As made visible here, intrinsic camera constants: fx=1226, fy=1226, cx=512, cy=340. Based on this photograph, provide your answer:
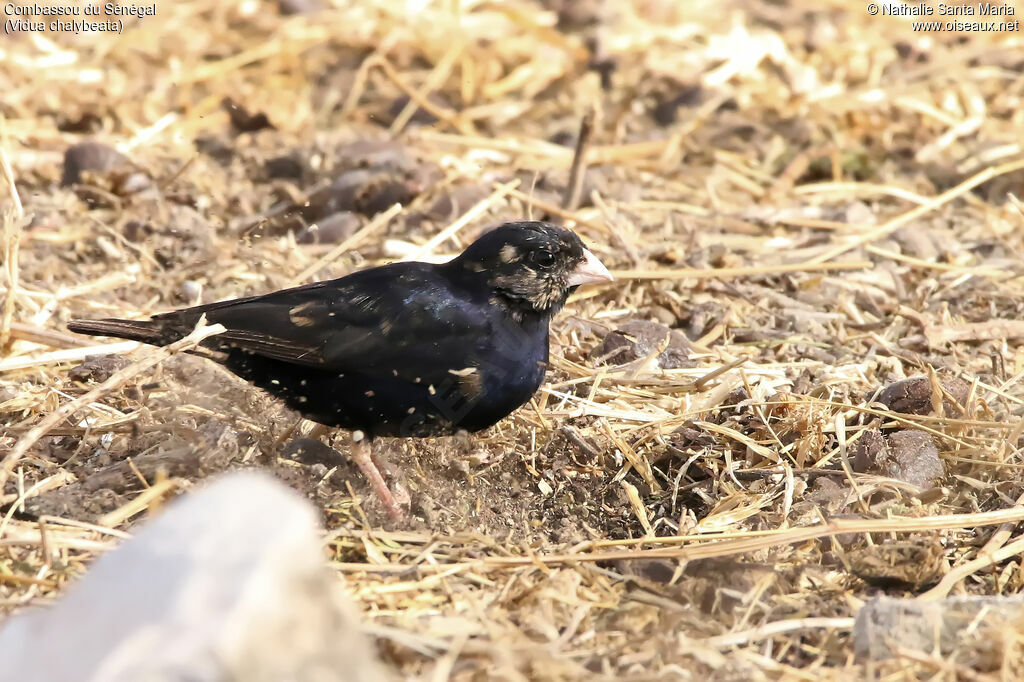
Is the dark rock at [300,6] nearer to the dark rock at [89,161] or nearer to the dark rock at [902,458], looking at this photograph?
the dark rock at [89,161]

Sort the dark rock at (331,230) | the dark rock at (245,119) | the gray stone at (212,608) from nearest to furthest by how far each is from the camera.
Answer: the gray stone at (212,608), the dark rock at (331,230), the dark rock at (245,119)

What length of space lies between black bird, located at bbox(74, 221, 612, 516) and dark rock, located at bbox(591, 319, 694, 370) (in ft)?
2.03

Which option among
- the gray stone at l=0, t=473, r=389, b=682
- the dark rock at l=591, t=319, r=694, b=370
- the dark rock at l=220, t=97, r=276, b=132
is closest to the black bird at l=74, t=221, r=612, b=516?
the dark rock at l=591, t=319, r=694, b=370

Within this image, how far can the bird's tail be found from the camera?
13.0 ft

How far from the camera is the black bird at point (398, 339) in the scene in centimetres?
388

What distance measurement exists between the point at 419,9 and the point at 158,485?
18.1ft

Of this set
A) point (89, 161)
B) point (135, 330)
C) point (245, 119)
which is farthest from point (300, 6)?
point (135, 330)

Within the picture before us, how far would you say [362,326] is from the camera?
12.9 ft

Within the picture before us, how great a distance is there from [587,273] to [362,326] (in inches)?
32.3

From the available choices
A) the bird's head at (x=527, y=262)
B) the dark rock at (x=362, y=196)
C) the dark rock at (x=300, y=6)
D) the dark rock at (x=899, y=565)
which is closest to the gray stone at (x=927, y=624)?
the dark rock at (x=899, y=565)

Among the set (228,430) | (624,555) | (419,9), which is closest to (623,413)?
(624,555)

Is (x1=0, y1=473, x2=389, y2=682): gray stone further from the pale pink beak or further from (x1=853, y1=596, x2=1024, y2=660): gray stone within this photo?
the pale pink beak

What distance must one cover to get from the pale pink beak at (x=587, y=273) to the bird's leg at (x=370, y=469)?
0.89 metres

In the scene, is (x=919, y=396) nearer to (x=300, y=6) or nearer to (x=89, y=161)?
(x=89, y=161)
